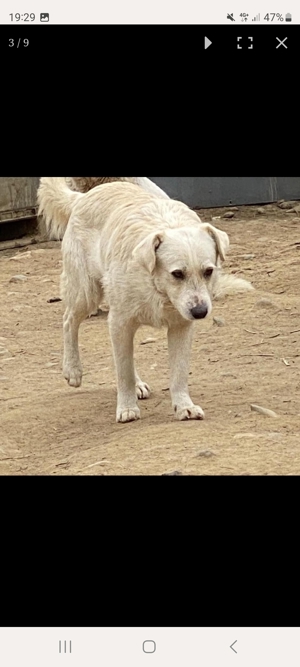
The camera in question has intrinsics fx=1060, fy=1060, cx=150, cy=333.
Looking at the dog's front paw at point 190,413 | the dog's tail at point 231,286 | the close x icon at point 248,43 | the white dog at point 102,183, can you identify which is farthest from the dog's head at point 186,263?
the dog's tail at point 231,286

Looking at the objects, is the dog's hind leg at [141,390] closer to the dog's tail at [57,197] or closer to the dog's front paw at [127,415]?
the dog's front paw at [127,415]

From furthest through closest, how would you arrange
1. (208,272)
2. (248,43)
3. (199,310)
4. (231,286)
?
(231,286)
(208,272)
(199,310)
(248,43)

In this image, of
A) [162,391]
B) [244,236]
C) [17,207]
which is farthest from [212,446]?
[17,207]

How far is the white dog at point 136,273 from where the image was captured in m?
5.34

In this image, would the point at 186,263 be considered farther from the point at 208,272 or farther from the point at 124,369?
the point at 124,369

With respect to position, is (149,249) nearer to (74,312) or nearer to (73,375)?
(74,312)

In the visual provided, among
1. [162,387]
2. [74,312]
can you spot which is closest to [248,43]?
[74,312]

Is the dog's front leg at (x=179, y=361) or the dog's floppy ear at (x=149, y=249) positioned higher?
the dog's floppy ear at (x=149, y=249)

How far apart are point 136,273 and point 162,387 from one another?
1402 mm

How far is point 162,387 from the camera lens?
687 cm

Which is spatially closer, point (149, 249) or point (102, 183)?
point (149, 249)

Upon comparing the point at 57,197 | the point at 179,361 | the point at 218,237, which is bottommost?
the point at 179,361

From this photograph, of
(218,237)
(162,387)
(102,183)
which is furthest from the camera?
(102,183)

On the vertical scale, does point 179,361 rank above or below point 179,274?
below
